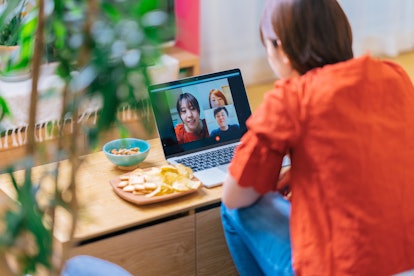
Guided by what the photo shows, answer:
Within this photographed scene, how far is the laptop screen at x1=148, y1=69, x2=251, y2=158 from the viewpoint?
2.08 meters

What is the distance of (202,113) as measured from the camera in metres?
2.12

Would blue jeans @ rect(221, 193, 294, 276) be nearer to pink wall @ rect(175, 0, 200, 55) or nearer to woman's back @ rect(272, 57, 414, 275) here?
woman's back @ rect(272, 57, 414, 275)

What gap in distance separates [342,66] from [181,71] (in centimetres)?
160

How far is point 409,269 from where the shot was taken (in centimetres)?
156

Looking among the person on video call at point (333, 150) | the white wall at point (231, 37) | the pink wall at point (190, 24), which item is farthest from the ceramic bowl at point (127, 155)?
the white wall at point (231, 37)

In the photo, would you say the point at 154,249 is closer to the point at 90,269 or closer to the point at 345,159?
the point at 90,269

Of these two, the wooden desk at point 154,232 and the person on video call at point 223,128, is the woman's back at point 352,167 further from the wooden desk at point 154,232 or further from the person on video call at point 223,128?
the person on video call at point 223,128

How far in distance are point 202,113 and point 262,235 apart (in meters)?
0.56

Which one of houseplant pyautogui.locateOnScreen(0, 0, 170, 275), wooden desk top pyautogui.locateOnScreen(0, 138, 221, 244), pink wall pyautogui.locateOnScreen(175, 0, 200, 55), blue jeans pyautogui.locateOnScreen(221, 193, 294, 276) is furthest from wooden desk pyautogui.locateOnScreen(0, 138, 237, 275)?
pink wall pyautogui.locateOnScreen(175, 0, 200, 55)

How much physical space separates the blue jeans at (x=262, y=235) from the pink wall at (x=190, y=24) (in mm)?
1513

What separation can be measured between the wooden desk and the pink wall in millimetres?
1253

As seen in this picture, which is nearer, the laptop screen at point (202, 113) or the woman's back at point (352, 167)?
the woman's back at point (352, 167)

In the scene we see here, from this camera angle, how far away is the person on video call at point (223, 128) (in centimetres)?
214

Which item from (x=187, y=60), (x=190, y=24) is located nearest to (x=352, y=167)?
(x=187, y=60)
